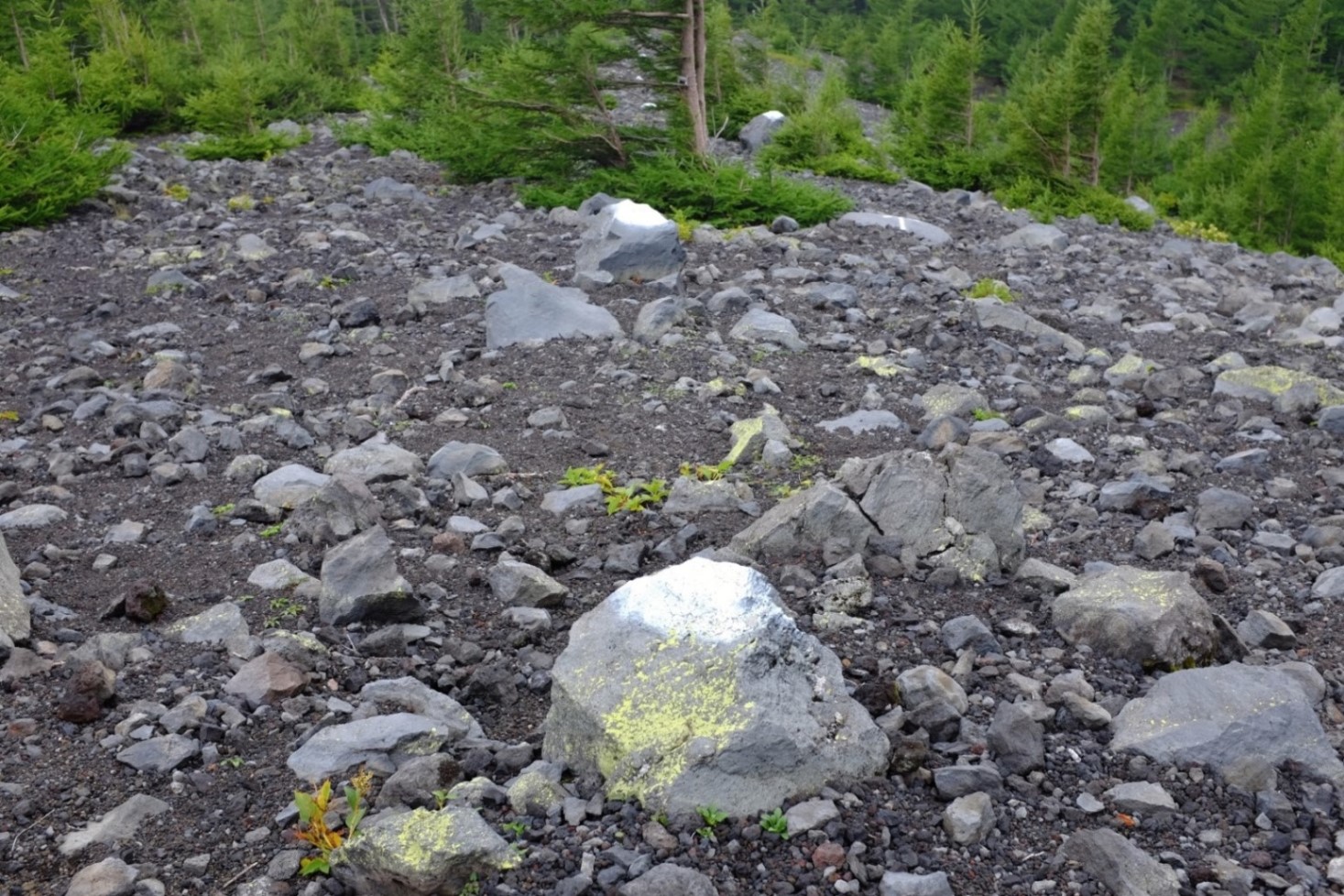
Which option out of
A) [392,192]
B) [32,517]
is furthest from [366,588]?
[392,192]

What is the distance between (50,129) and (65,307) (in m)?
6.02

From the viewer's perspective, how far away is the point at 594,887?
3.05 meters

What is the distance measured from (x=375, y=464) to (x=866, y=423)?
2965 millimetres

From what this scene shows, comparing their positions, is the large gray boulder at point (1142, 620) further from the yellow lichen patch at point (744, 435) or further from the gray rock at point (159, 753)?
the gray rock at point (159, 753)

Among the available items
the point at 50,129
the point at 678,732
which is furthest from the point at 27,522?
the point at 50,129

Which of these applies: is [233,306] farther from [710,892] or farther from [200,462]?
[710,892]

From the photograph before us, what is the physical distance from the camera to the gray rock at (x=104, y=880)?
3029 millimetres

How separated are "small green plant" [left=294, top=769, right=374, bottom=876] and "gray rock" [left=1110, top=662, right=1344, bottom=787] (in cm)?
241

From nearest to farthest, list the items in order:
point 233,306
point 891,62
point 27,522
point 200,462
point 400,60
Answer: point 27,522 < point 200,462 < point 233,306 < point 400,60 < point 891,62

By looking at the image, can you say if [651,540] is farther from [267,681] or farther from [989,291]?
[989,291]

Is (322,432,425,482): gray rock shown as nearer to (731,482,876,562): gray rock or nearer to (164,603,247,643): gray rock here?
(164,603,247,643): gray rock

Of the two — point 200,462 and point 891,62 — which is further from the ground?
point 200,462

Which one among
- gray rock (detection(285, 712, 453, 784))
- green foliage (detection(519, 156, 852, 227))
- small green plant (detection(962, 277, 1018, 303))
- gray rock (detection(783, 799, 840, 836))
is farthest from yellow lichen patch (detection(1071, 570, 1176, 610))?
green foliage (detection(519, 156, 852, 227))

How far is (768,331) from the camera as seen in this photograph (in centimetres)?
879
